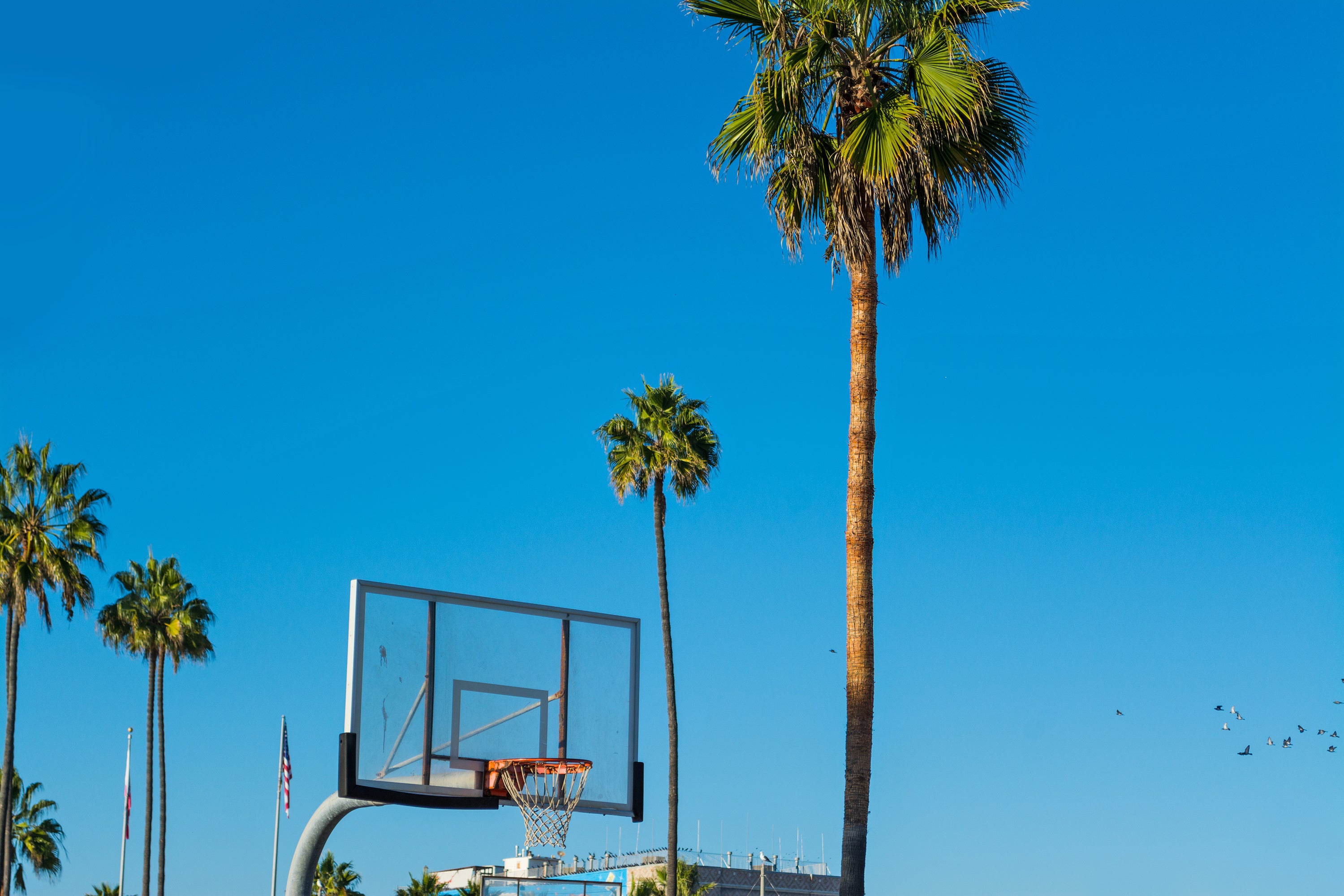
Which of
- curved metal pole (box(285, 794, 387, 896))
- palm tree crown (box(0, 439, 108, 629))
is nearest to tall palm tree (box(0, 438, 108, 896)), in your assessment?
palm tree crown (box(0, 439, 108, 629))

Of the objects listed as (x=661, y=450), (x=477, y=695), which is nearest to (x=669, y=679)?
(x=661, y=450)

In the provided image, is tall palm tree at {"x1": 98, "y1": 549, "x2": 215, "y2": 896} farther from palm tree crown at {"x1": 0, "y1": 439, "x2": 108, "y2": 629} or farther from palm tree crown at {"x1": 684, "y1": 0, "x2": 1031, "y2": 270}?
palm tree crown at {"x1": 684, "y1": 0, "x2": 1031, "y2": 270}

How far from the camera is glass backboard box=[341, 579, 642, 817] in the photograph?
16.5 metres

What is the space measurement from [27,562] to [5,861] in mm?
8163

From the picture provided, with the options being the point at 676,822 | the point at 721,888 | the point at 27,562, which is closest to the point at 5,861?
the point at 27,562

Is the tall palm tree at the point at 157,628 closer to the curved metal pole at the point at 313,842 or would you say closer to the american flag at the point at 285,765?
the american flag at the point at 285,765

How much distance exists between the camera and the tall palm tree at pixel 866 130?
669 inches

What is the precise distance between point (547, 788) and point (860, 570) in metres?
4.91

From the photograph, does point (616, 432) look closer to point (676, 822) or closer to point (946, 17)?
point (676, 822)

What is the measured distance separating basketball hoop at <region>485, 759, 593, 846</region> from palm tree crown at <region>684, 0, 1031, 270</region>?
→ 7.03 meters

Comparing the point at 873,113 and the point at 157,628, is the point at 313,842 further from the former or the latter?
the point at 157,628

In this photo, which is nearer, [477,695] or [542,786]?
[477,695]

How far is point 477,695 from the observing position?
58.0 ft

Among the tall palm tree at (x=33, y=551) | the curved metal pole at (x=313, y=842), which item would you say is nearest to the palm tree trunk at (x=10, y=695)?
the tall palm tree at (x=33, y=551)
